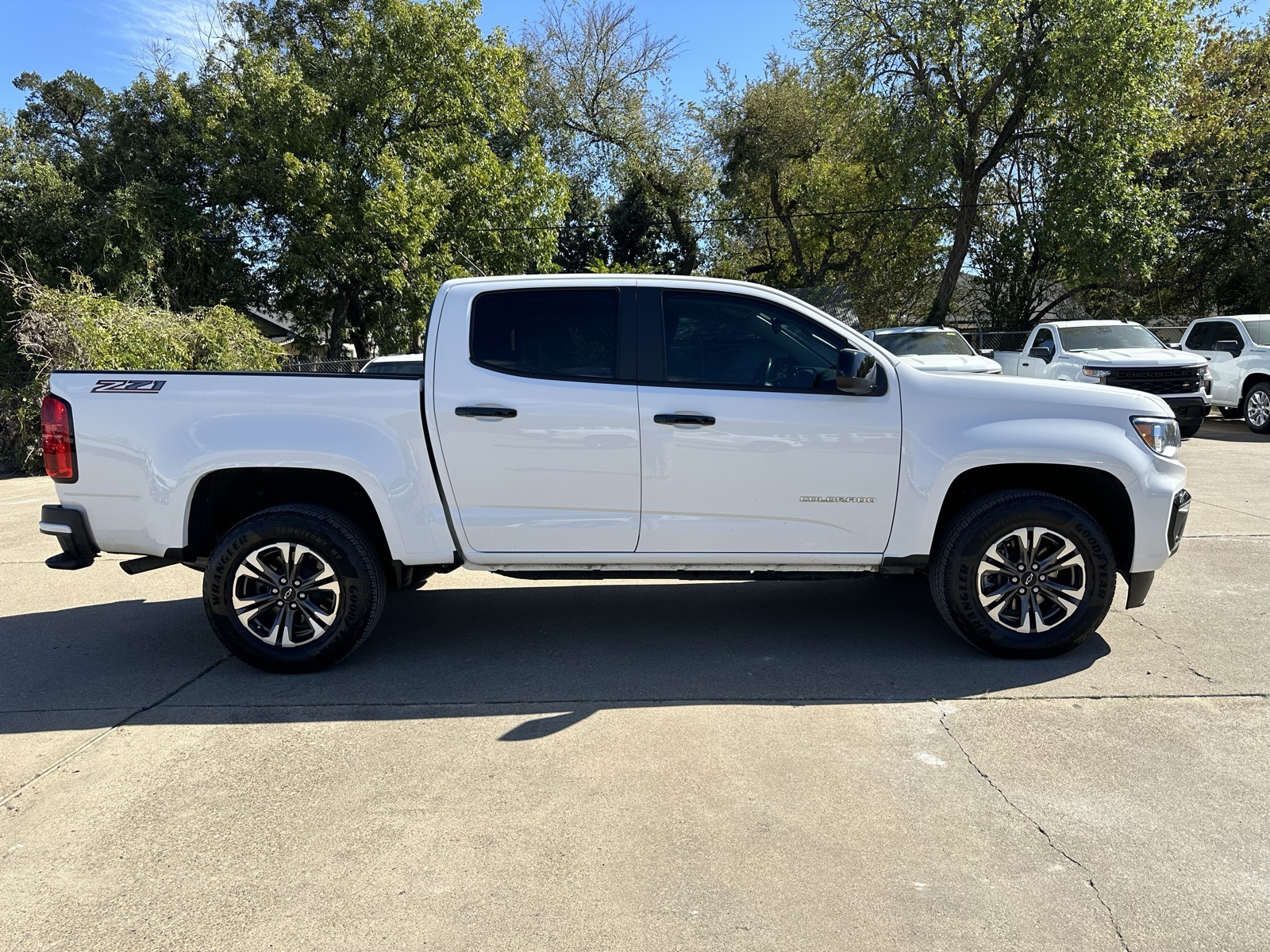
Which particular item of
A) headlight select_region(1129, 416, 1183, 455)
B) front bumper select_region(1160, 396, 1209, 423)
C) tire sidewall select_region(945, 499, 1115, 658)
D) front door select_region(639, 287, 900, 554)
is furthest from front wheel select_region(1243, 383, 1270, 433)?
front door select_region(639, 287, 900, 554)

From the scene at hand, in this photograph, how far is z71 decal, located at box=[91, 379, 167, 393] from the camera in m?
4.79

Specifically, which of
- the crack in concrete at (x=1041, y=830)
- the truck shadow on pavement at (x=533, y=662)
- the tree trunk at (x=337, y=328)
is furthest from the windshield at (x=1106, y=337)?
the tree trunk at (x=337, y=328)

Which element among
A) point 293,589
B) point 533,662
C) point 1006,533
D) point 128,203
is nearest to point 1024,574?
point 1006,533

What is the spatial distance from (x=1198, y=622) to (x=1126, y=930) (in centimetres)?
337

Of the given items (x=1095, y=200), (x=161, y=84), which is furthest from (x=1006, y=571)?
(x=161, y=84)

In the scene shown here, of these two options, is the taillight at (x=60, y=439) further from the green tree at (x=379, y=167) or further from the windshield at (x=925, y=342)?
the green tree at (x=379, y=167)

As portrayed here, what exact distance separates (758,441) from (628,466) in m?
0.67

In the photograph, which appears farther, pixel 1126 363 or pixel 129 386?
pixel 1126 363

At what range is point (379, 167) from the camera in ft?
76.6

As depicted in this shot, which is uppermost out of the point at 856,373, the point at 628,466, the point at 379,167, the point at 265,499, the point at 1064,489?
the point at 379,167

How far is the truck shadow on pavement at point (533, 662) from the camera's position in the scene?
14.8 ft

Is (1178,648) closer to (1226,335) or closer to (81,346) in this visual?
(1226,335)

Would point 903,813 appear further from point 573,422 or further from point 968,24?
point 968,24

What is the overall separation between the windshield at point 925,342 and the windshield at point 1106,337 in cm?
150
